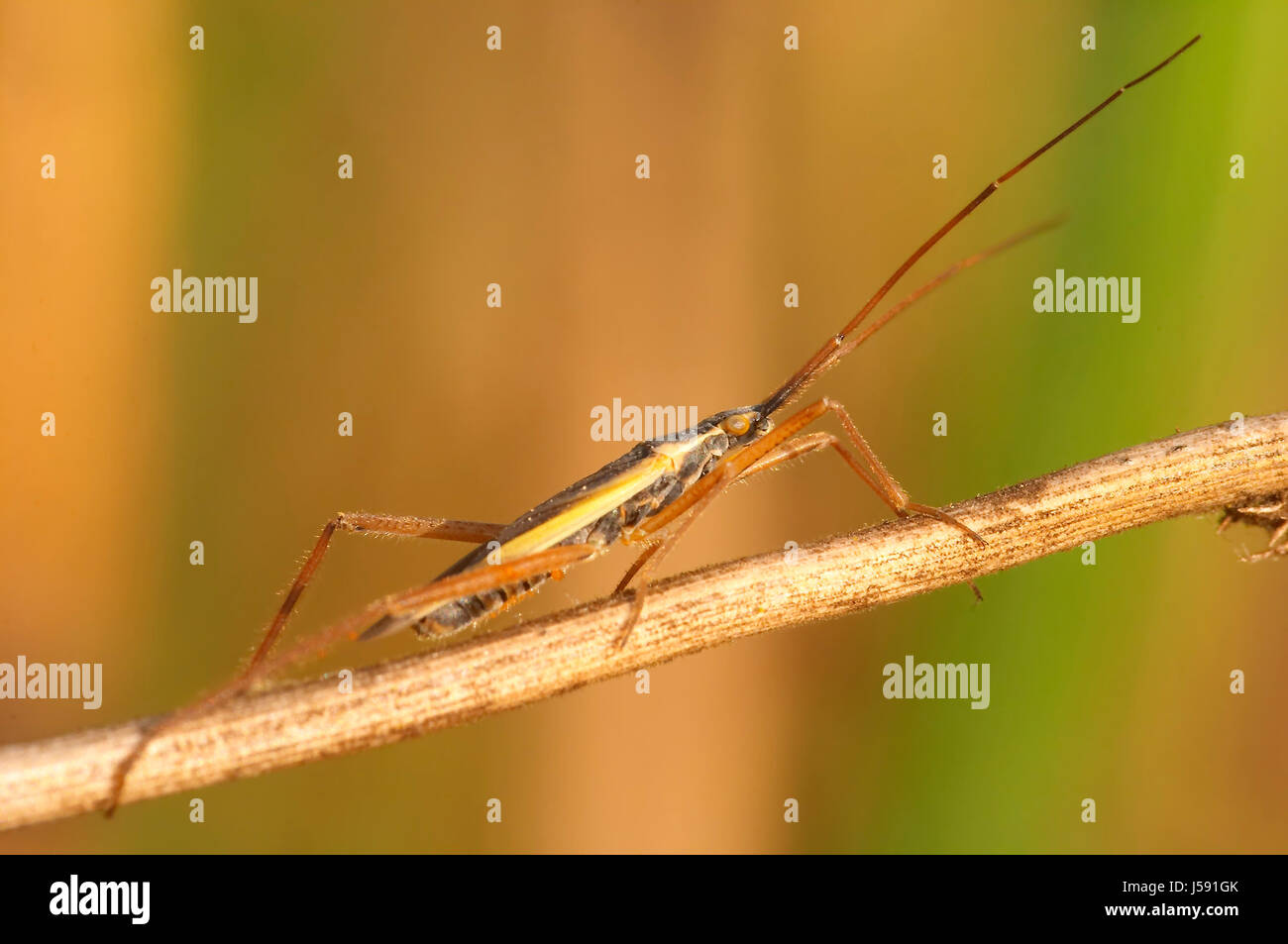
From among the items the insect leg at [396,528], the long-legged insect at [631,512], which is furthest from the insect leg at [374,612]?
the insect leg at [396,528]

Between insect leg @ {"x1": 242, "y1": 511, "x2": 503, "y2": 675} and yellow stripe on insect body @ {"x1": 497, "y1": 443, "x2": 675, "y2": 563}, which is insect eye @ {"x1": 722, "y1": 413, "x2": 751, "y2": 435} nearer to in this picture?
yellow stripe on insect body @ {"x1": 497, "y1": 443, "x2": 675, "y2": 563}

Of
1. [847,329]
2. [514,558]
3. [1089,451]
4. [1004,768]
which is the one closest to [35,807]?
[514,558]

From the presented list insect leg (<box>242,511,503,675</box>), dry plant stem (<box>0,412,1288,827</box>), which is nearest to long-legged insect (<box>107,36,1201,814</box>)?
insect leg (<box>242,511,503,675</box>)

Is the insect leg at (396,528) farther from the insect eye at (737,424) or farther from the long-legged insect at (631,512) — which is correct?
the insect eye at (737,424)

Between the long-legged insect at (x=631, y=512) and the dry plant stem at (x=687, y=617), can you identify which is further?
the long-legged insect at (x=631, y=512)

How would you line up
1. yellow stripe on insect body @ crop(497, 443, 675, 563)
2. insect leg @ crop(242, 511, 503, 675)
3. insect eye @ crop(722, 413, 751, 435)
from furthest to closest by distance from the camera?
insect eye @ crop(722, 413, 751, 435), insect leg @ crop(242, 511, 503, 675), yellow stripe on insect body @ crop(497, 443, 675, 563)

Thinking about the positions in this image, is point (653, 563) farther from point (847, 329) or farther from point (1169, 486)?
point (1169, 486)
